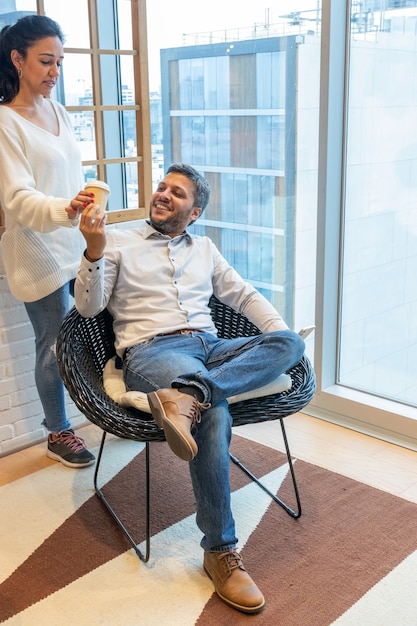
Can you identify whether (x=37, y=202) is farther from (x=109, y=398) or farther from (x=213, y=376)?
(x=213, y=376)

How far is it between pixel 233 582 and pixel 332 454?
35.9 inches

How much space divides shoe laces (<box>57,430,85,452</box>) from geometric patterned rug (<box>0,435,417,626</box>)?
9 centimetres

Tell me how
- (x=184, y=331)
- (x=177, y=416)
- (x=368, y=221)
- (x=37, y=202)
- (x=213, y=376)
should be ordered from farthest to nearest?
(x=368, y=221) → (x=184, y=331) → (x=37, y=202) → (x=213, y=376) → (x=177, y=416)

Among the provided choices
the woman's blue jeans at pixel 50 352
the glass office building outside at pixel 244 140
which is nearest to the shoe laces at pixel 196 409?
the woman's blue jeans at pixel 50 352

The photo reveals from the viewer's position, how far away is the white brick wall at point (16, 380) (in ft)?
8.77

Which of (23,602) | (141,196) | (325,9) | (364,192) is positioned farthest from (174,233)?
(23,602)

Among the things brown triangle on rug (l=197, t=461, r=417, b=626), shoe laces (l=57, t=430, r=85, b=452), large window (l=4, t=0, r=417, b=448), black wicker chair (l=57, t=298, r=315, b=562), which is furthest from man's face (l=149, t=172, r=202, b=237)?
brown triangle on rug (l=197, t=461, r=417, b=626)

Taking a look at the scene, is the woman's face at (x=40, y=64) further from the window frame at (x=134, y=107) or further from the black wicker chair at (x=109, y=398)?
the black wicker chair at (x=109, y=398)

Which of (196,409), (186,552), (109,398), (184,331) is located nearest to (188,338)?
(184,331)

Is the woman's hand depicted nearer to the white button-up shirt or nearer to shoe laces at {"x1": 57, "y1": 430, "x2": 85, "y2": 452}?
the white button-up shirt

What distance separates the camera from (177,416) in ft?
6.04

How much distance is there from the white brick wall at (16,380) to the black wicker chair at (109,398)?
1.51 ft

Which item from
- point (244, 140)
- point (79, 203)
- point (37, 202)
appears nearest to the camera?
point (79, 203)

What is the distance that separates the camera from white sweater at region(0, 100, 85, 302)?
7.34 feet
